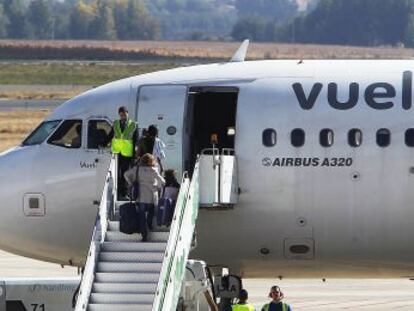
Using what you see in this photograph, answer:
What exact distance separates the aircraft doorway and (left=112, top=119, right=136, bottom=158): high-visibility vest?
141 cm

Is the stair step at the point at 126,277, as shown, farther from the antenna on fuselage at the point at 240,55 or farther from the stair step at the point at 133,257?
the antenna on fuselage at the point at 240,55

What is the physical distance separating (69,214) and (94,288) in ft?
10.1

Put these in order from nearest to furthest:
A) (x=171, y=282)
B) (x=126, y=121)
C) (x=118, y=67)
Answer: (x=171, y=282)
(x=126, y=121)
(x=118, y=67)

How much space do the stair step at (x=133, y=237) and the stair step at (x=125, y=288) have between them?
3.51ft

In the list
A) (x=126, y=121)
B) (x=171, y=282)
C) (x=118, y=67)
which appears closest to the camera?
(x=171, y=282)

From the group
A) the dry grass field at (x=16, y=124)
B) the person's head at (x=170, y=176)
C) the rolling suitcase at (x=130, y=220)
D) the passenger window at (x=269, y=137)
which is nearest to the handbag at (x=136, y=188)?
the rolling suitcase at (x=130, y=220)

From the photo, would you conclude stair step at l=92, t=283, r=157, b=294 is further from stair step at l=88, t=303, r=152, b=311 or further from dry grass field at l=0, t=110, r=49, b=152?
dry grass field at l=0, t=110, r=49, b=152

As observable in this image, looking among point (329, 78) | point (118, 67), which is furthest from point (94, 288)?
point (118, 67)

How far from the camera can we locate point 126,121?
29.2 meters

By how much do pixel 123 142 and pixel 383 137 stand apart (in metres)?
4.57

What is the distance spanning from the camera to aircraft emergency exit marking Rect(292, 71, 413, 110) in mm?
29422

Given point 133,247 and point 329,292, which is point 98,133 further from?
point 329,292

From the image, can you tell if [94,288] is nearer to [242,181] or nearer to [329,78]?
[242,181]

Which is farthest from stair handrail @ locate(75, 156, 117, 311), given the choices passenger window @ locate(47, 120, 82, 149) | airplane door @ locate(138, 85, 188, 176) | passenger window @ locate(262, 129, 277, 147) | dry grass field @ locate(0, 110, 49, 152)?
dry grass field @ locate(0, 110, 49, 152)
